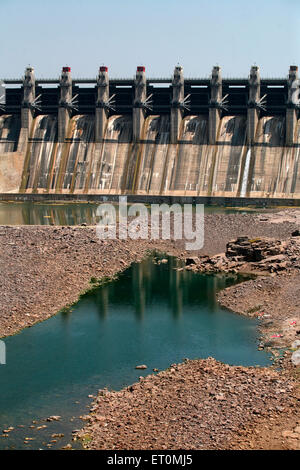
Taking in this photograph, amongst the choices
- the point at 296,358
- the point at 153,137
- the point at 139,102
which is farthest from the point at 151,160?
the point at 296,358

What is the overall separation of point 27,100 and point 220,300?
6612 cm

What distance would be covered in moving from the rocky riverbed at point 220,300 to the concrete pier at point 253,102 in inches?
984

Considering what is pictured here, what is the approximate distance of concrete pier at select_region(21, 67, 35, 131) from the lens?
9400cm

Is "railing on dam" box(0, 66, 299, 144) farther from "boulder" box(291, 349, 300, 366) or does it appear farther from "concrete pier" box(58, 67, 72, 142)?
"boulder" box(291, 349, 300, 366)

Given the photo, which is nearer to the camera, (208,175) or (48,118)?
(208,175)

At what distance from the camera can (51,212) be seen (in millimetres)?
76562

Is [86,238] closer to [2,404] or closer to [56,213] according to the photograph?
[56,213]

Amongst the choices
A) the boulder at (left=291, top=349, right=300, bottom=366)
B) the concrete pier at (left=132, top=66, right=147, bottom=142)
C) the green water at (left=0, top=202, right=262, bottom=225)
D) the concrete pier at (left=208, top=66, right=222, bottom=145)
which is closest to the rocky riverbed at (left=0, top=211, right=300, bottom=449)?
the boulder at (left=291, top=349, right=300, bottom=366)

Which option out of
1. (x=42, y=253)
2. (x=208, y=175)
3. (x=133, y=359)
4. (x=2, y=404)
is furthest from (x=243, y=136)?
(x=2, y=404)

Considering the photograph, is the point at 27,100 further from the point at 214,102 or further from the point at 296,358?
the point at 296,358

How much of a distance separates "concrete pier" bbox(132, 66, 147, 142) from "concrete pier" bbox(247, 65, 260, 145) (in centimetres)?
1567

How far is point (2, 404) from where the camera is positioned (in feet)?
75.4

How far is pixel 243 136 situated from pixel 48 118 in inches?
1217

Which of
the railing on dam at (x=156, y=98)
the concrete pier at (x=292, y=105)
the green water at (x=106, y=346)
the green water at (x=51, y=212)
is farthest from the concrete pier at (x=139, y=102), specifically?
the green water at (x=106, y=346)
